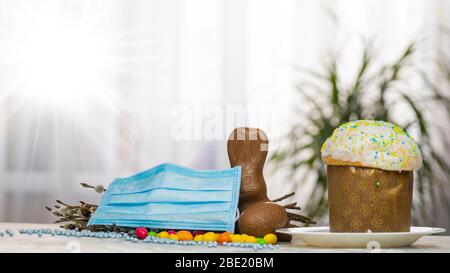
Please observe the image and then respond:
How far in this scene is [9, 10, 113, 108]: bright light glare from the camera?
2.91 m

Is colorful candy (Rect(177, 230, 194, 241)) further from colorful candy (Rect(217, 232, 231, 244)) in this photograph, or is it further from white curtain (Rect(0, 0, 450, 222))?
white curtain (Rect(0, 0, 450, 222))

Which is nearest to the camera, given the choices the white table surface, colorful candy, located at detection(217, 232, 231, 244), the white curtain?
the white table surface

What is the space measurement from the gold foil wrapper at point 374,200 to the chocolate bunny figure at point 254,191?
0.33 ft

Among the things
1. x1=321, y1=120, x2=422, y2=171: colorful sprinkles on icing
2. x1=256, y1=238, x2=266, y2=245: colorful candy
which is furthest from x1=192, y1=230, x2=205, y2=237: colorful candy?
x1=321, y1=120, x2=422, y2=171: colorful sprinkles on icing

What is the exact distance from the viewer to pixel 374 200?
0.96 meters

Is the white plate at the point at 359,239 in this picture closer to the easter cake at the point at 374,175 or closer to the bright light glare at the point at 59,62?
the easter cake at the point at 374,175

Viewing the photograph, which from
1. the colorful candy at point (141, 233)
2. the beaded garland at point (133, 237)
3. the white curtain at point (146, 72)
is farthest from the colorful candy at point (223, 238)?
the white curtain at point (146, 72)

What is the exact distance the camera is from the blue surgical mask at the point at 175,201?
1014mm

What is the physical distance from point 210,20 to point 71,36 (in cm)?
63

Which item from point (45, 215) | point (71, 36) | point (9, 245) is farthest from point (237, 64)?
point (9, 245)

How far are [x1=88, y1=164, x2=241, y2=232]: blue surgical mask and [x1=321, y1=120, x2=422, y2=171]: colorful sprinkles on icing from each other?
0.18m

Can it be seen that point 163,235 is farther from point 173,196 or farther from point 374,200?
point 374,200

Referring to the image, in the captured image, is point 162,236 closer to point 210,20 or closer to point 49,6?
Answer: point 210,20

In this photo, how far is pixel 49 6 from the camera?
2.98 metres
